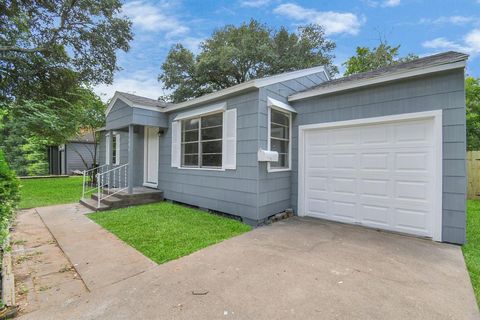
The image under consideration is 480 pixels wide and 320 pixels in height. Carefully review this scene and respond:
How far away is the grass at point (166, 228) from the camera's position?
3824mm

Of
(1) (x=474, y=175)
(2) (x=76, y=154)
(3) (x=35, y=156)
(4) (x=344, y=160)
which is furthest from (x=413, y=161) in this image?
(3) (x=35, y=156)

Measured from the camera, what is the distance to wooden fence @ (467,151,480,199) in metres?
8.11

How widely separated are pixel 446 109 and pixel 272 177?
3284mm

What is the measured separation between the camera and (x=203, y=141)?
6477 mm

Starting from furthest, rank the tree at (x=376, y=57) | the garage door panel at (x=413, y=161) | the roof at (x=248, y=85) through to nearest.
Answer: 1. the tree at (x=376, y=57)
2. the roof at (x=248, y=85)
3. the garage door panel at (x=413, y=161)

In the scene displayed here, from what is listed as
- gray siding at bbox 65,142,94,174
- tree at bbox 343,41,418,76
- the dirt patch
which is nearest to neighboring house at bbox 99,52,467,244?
the dirt patch

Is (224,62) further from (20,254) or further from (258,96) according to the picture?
(20,254)

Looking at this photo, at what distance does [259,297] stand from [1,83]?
12229 millimetres

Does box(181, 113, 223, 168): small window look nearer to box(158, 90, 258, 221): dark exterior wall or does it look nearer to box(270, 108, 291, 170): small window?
box(158, 90, 258, 221): dark exterior wall

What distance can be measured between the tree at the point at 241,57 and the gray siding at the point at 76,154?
7.74 metres

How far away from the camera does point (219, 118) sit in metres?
6.11

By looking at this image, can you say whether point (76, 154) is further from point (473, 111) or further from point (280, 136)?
point (473, 111)

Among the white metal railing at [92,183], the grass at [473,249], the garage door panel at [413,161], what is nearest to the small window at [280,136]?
the garage door panel at [413,161]

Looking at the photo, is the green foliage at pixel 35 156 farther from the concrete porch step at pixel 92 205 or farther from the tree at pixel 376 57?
the tree at pixel 376 57
